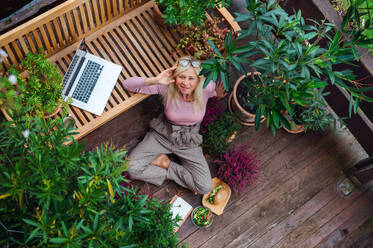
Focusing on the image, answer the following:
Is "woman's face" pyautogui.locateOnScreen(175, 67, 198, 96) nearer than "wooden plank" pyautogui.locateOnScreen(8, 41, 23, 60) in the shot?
No

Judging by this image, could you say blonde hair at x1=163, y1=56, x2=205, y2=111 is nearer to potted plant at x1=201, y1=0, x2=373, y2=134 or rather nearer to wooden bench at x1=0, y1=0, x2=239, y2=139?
wooden bench at x1=0, y1=0, x2=239, y2=139

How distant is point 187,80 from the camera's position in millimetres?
2320

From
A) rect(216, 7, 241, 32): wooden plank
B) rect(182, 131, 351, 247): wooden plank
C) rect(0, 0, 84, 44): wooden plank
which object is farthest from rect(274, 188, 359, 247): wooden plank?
rect(0, 0, 84, 44): wooden plank

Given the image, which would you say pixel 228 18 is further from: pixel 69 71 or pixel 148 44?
pixel 69 71

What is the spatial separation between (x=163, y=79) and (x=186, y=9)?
550mm

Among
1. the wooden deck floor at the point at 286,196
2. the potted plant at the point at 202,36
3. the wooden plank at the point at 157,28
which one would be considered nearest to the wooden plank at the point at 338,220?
the wooden deck floor at the point at 286,196

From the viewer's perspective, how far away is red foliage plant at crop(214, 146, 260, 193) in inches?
108

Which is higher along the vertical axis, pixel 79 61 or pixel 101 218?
pixel 79 61

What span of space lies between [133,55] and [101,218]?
64.3 inches

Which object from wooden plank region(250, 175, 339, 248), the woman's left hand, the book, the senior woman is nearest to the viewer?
the senior woman

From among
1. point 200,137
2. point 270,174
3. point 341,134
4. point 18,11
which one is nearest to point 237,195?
point 270,174

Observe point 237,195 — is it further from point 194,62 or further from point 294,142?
point 194,62

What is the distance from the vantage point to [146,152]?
279 cm

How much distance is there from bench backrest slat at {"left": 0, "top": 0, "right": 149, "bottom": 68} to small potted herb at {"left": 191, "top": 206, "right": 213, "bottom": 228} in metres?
1.80
